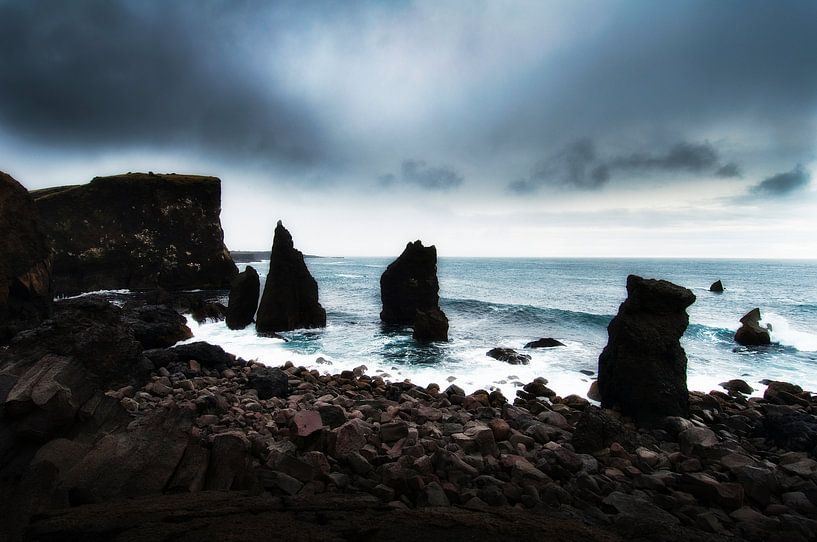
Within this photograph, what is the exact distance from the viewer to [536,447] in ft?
24.9

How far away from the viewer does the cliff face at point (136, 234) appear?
5275 centimetres

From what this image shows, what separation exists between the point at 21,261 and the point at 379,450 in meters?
23.5

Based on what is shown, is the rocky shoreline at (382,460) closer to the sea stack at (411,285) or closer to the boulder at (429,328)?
the boulder at (429,328)

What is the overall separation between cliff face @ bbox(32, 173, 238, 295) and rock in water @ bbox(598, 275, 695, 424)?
59.6 m

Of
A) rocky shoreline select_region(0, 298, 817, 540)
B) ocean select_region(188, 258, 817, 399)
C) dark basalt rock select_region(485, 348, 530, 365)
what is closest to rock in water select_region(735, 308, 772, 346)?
ocean select_region(188, 258, 817, 399)

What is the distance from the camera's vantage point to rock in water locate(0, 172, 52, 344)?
18.5 meters

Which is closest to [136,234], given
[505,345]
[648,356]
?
[505,345]

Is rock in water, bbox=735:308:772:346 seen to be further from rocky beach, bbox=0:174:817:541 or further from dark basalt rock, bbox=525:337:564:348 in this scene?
rocky beach, bbox=0:174:817:541

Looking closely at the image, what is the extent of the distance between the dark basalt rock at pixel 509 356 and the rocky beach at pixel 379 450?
141 inches

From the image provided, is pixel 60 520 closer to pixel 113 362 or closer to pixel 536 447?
pixel 536 447

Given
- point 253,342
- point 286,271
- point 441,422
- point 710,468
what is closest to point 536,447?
point 441,422

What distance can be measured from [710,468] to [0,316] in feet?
87.3

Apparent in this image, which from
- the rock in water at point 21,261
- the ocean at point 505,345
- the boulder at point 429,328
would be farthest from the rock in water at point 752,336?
the rock in water at point 21,261

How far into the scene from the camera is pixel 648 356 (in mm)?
11219
